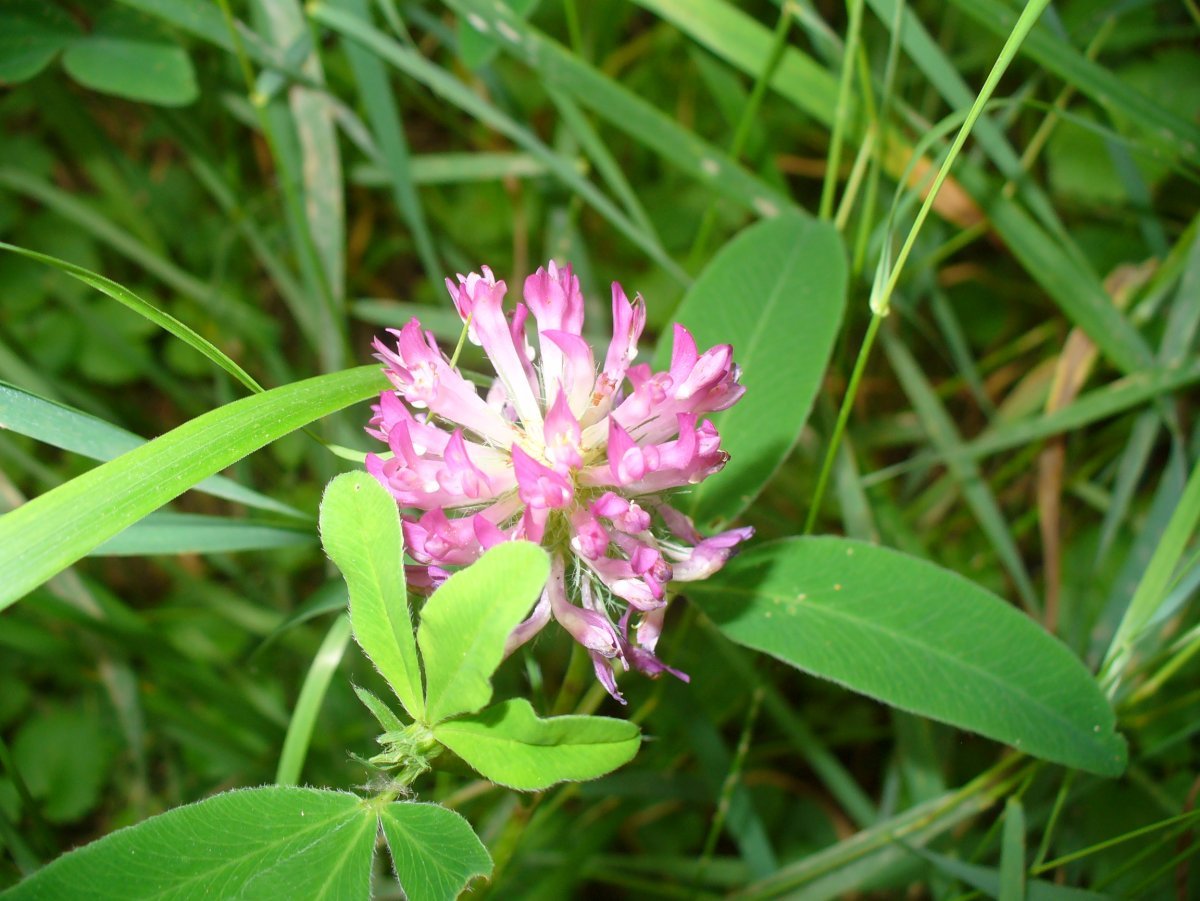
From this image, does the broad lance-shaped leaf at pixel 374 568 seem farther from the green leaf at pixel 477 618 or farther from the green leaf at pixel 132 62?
the green leaf at pixel 132 62

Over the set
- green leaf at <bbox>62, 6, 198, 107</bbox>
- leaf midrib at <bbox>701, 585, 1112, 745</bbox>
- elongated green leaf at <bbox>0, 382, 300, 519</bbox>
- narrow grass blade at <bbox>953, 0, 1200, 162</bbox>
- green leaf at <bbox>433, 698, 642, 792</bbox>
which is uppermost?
green leaf at <bbox>62, 6, 198, 107</bbox>

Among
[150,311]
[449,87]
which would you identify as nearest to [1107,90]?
[449,87]

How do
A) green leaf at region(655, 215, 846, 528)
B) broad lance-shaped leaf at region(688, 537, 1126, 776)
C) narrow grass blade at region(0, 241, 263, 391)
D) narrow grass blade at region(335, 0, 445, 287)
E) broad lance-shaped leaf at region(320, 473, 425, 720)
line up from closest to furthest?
broad lance-shaped leaf at region(320, 473, 425, 720) → narrow grass blade at region(0, 241, 263, 391) → broad lance-shaped leaf at region(688, 537, 1126, 776) → green leaf at region(655, 215, 846, 528) → narrow grass blade at region(335, 0, 445, 287)

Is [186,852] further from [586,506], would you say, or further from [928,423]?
[928,423]

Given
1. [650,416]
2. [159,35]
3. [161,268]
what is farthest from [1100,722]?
[161,268]

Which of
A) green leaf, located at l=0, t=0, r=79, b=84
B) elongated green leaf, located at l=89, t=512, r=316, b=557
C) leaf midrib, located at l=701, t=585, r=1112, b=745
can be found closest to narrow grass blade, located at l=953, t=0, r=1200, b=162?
leaf midrib, located at l=701, t=585, r=1112, b=745

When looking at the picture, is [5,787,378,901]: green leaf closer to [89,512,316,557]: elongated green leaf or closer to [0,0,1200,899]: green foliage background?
[0,0,1200,899]: green foliage background

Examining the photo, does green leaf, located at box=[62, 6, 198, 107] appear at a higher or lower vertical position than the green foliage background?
higher
